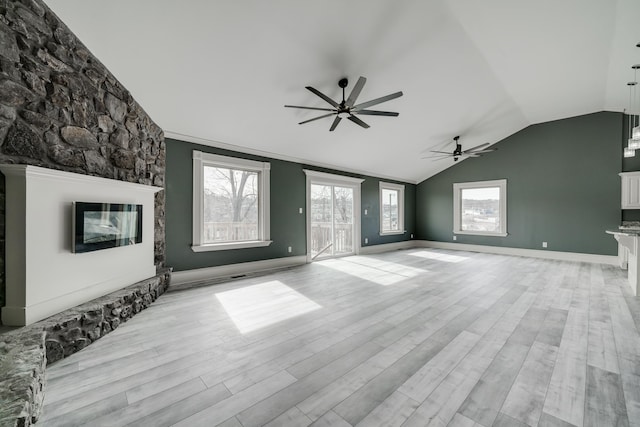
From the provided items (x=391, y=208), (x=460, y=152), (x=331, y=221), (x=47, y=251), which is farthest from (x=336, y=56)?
(x=391, y=208)

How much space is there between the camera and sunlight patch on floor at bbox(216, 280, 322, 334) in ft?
9.16

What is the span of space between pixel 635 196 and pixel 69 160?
9397 millimetres

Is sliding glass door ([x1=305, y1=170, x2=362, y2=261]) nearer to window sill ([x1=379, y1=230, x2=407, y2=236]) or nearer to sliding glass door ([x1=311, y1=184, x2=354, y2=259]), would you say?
sliding glass door ([x1=311, y1=184, x2=354, y2=259])

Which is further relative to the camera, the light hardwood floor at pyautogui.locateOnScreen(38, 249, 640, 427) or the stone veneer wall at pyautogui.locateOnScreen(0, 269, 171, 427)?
the light hardwood floor at pyautogui.locateOnScreen(38, 249, 640, 427)

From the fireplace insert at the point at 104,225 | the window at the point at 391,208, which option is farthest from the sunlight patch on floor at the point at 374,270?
the fireplace insert at the point at 104,225

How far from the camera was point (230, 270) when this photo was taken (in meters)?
4.72

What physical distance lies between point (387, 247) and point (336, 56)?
5.96m

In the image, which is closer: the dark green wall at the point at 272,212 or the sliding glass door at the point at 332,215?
the dark green wall at the point at 272,212

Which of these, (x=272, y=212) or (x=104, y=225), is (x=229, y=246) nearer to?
(x=272, y=212)

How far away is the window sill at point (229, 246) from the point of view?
4359 millimetres

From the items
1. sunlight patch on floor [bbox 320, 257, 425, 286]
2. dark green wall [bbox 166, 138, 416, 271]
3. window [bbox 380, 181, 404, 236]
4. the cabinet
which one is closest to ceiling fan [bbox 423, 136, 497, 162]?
window [bbox 380, 181, 404, 236]

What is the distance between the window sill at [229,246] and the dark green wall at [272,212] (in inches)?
2.8

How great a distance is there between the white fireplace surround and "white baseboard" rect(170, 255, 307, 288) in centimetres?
129

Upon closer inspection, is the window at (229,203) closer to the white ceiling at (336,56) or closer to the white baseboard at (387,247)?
the white ceiling at (336,56)
